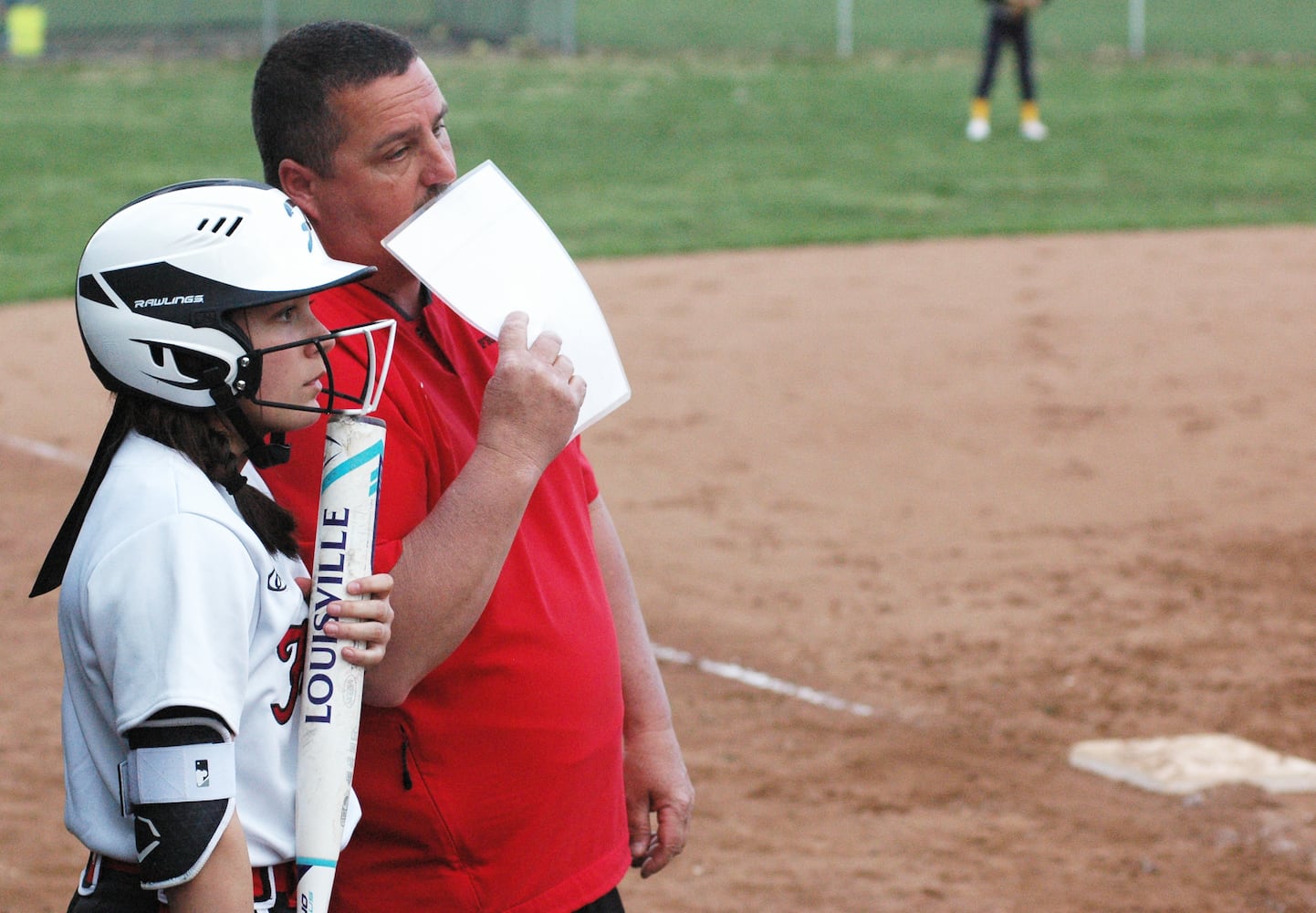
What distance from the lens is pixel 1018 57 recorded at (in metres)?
18.3

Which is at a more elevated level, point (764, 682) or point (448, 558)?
point (448, 558)

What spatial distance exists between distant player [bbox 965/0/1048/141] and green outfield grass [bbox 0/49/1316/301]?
26cm

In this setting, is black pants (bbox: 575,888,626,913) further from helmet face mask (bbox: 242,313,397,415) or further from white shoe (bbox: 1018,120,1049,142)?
white shoe (bbox: 1018,120,1049,142)

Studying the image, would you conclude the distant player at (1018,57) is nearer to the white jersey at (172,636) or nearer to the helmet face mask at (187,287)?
the helmet face mask at (187,287)

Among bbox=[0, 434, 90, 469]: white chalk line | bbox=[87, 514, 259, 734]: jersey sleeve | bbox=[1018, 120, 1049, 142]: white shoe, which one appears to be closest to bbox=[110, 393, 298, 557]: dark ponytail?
bbox=[87, 514, 259, 734]: jersey sleeve

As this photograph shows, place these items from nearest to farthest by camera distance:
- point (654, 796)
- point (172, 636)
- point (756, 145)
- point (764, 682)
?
point (172, 636), point (654, 796), point (764, 682), point (756, 145)

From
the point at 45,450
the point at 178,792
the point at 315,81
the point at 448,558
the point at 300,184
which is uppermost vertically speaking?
the point at 315,81

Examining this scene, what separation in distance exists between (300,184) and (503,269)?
36 cm

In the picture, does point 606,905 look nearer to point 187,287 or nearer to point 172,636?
point 172,636

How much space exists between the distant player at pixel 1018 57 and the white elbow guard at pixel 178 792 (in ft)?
56.4

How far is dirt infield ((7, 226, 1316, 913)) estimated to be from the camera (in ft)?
14.8

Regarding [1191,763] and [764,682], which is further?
[764,682]

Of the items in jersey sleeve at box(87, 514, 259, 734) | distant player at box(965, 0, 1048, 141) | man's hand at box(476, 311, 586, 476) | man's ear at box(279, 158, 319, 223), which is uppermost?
man's ear at box(279, 158, 319, 223)

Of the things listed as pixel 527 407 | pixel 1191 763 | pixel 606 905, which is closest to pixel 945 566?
pixel 1191 763
